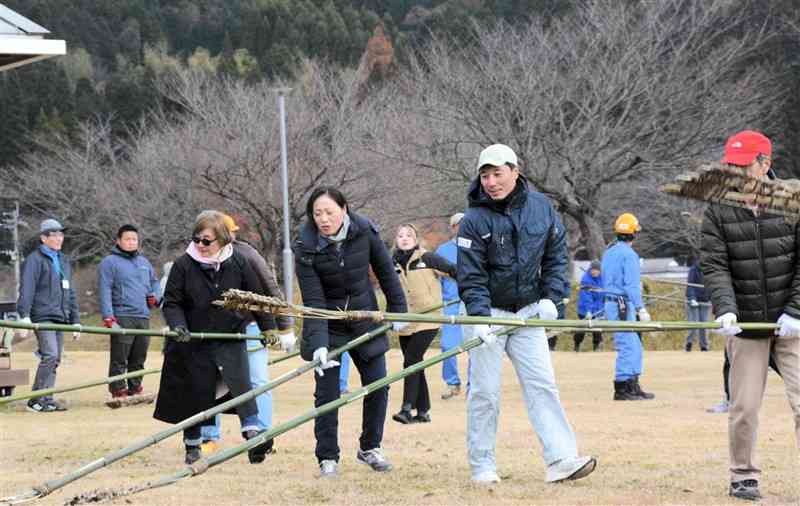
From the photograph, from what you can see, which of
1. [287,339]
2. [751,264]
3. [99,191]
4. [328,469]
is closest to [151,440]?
[328,469]

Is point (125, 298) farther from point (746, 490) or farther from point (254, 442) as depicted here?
point (746, 490)

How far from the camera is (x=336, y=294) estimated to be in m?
7.68

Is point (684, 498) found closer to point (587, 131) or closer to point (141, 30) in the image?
point (587, 131)

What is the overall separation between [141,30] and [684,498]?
7010cm

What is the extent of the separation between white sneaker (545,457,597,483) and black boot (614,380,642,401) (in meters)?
6.44

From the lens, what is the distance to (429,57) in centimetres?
4016

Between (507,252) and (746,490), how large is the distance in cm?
180

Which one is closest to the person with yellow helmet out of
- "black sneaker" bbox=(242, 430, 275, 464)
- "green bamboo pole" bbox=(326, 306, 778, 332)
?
"black sneaker" bbox=(242, 430, 275, 464)

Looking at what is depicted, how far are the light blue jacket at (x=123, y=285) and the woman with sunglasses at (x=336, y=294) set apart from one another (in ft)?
20.5

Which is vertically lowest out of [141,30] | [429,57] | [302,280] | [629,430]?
Result: [629,430]

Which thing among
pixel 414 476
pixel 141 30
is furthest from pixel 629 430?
pixel 141 30

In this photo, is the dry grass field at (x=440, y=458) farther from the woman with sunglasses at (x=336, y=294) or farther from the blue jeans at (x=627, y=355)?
the blue jeans at (x=627, y=355)

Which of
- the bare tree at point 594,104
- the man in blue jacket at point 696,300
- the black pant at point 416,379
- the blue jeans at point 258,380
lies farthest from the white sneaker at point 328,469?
the bare tree at point 594,104

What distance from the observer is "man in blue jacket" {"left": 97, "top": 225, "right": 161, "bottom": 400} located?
13500 mm
